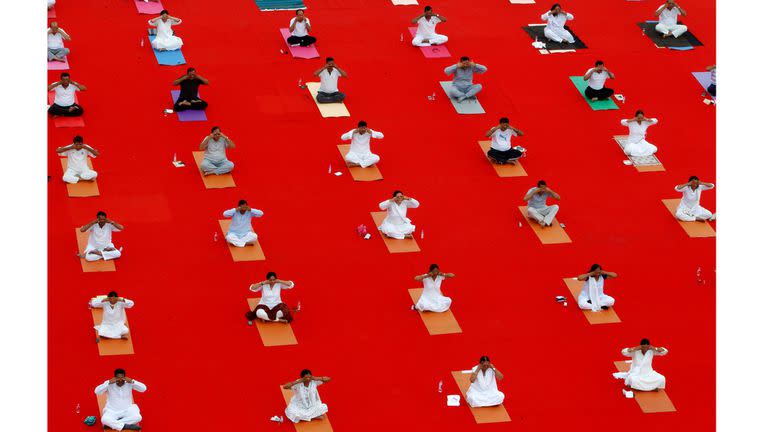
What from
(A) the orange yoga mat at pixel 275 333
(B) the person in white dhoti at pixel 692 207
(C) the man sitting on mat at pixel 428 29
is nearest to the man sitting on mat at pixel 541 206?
(B) the person in white dhoti at pixel 692 207

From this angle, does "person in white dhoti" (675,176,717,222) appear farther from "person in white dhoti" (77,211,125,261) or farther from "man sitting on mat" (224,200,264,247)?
"person in white dhoti" (77,211,125,261)

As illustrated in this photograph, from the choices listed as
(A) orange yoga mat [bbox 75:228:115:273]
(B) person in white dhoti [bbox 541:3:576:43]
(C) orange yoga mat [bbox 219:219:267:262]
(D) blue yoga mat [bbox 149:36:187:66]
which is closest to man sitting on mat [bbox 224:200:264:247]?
(C) orange yoga mat [bbox 219:219:267:262]

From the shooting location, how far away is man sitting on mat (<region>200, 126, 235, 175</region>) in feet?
102

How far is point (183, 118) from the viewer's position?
33.7 meters

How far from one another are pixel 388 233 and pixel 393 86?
21.2 feet

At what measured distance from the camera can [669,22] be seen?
38.5m

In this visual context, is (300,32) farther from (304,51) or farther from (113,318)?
(113,318)

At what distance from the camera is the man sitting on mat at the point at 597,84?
3497 cm

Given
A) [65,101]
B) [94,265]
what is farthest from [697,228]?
[65,101]

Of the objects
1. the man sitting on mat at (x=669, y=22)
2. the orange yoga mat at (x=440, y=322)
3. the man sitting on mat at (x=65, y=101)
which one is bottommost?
the orange yoga mat at (x=440, y=322)

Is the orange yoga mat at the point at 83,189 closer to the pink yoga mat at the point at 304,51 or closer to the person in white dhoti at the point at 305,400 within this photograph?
the pink yoga mat at the point at 304,51

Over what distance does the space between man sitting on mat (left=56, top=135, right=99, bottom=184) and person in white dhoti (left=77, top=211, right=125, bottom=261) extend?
2289 mm

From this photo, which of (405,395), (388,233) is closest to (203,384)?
(405,395)

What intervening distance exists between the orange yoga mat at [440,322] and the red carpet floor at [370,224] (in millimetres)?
167
